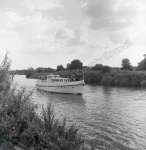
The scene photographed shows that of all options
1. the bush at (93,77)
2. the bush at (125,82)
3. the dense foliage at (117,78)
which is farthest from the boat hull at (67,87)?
the bush at (93,77)

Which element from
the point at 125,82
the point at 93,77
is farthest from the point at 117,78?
the point at 93,77

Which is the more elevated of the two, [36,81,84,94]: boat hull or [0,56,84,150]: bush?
A: [0,56,84,150]: bush

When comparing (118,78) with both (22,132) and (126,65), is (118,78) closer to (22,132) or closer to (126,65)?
(126,65)

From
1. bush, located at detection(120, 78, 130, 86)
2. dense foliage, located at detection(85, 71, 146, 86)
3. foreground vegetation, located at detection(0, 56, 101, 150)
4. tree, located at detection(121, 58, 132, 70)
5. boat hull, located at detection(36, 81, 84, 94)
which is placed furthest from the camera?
tree, located at detection(121, 58, 132, 70)

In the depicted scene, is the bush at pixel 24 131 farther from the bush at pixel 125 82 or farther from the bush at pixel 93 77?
the bush at pixel 93 77

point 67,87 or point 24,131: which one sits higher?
point 24,131

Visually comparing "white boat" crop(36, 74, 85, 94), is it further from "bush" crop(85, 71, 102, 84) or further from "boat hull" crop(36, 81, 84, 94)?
"bush" crop(85, 71, 102, 84)

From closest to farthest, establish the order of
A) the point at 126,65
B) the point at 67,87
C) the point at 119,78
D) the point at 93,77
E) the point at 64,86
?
the point at 67,87 < the point at 64,86 < the point at 119,78 < the point at 93,77 < the point at 126,65

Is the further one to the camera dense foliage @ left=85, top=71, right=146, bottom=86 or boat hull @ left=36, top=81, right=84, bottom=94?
dense foliage @ left=85, top=71, right=146, bottom=86

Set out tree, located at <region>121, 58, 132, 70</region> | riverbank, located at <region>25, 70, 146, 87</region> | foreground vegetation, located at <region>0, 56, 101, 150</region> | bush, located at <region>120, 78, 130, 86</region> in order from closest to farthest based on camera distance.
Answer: foreground vegetation, located at <region>0, 56, 101, 150</region> < riverbank, located at <region>25, 70, 146, 87</region> < bush, located at <region>120, 78, 130, 86</region> < tree, located at <region>121, 58, 132, 70</region>

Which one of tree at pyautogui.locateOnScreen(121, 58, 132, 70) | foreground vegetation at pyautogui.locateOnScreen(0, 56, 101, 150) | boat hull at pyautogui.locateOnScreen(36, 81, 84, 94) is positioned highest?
tree at pyautogui.locateOnScreen(121, 58, 132, 70)

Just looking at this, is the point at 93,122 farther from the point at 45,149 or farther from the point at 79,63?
the point at 79,63

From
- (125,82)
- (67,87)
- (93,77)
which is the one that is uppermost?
(93,77)

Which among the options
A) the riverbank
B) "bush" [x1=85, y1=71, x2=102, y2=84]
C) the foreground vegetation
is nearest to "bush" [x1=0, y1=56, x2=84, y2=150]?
the foreground vegetation
